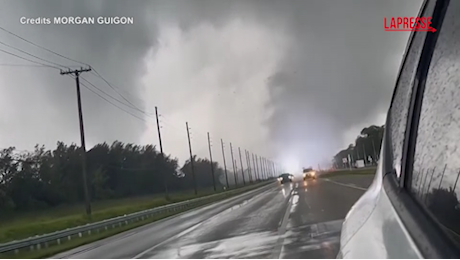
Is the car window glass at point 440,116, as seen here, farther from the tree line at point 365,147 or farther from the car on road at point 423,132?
the tree line at point 365,147

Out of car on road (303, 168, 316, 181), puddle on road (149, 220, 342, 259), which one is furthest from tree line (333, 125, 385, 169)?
puddle on road (149, 220, 342, 259)

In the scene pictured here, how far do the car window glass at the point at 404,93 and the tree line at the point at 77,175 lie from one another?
51.6 meters

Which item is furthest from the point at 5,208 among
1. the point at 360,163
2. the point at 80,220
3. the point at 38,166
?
the point at 360,163

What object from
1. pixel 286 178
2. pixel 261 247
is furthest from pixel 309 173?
pixel 261 247

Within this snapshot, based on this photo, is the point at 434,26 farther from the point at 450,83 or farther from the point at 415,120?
the point at 415,120

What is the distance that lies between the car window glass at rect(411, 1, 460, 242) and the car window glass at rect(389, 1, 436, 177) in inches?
10.5

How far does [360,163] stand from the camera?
266ft

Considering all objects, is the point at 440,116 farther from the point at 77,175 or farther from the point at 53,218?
the point at 77,175

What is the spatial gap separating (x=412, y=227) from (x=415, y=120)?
2856 mm

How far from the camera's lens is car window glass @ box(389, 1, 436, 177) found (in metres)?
9.61

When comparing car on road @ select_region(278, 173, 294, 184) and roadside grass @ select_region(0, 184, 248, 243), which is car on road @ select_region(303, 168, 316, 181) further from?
roadside grass @ select_region(0, 184, 248, 243)

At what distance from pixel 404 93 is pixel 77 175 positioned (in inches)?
2529

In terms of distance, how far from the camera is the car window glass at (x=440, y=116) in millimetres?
9516

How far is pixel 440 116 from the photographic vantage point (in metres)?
9.72
